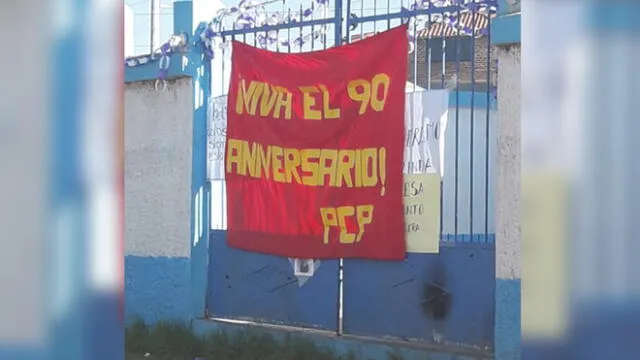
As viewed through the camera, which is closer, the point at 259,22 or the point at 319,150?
the point at 319,150

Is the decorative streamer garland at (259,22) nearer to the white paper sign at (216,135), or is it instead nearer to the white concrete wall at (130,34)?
the white paper sign at (216,135)

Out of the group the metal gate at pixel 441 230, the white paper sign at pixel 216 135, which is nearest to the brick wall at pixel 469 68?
the metal gate at pixel 441 230

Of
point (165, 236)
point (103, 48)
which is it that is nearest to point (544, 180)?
point (103, 48)

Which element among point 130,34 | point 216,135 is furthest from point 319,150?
point 130,34

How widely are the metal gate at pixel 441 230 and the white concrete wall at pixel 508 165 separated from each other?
288 millimetres

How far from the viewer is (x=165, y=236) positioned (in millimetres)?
8641

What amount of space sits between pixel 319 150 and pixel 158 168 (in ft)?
6.79

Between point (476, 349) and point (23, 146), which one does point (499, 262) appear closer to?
point (476, 349)

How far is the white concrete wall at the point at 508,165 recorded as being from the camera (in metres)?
6.20

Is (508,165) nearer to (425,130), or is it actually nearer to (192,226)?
(425,130)

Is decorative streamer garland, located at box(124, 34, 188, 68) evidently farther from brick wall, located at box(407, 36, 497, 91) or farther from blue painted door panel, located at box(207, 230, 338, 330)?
brick wall, located at box(407, 36, 497, 91)

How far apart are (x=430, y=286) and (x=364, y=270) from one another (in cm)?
62

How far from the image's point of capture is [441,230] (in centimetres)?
691

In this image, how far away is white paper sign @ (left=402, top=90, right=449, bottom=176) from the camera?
6805 mm
